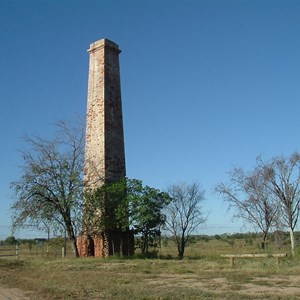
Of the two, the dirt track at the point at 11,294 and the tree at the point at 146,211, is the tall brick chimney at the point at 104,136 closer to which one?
the tree at the point at 146,211

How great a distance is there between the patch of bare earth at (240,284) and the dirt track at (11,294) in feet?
11.8

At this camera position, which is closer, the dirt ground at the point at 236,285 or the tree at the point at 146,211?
the dirt ground at the point at 236,285

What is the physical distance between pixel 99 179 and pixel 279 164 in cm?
1214

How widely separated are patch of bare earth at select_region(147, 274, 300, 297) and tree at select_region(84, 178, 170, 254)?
36.0ft

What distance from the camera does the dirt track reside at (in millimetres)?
11029

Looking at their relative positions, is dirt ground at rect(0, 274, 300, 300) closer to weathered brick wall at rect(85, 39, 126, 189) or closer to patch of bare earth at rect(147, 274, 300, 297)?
patch of bare earth at rect(147, 274, 300, 297)

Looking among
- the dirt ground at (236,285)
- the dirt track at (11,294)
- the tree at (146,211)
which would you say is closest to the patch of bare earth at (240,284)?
the dirt ground at (236,285)

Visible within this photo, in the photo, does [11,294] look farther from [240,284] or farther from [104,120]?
[104,120]

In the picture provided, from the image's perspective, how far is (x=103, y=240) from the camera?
1087 inches

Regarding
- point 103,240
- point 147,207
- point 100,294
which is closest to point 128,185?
point 147,207

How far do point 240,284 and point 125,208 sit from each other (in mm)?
14310

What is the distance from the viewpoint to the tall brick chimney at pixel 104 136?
91.5 ft

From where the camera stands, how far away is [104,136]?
93.5 feet

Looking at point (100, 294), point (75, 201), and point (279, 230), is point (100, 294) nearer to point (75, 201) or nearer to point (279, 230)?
point (75, 201)
